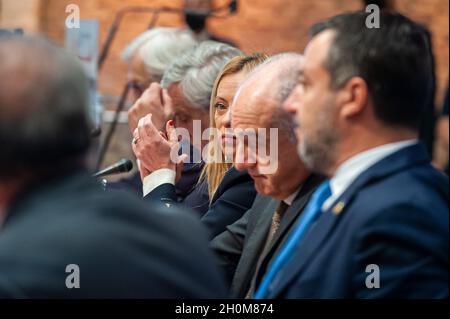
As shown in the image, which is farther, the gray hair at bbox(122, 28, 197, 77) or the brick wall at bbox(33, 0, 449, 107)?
the brick wall at bbox(33, 0, 449, 107)

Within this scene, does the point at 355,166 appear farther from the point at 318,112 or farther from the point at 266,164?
the point at 266,164

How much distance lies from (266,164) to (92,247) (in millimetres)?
1147

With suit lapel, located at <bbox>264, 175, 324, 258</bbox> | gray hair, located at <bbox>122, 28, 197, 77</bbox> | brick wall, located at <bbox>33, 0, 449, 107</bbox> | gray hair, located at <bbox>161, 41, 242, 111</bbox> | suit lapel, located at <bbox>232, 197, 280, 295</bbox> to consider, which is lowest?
suit lapel, located at <bbox>232, 197, 280, 295</bbox>

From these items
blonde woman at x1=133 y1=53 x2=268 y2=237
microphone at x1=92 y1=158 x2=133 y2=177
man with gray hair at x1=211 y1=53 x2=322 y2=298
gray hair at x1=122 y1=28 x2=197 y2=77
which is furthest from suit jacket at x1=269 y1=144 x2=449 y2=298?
gray hair at x1=122 y1=28 x2=197 y2=77

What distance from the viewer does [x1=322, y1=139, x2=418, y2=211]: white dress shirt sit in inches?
90.0

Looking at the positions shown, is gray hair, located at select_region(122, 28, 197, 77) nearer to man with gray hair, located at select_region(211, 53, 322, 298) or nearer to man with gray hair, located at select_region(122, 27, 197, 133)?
man with gray hair, located at select_region(122, 27, 197, 133)

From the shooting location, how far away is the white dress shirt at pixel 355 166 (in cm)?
229

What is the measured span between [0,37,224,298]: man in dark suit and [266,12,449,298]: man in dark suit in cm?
42

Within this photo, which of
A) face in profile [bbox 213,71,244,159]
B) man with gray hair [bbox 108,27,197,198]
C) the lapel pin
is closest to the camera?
the lapel pin

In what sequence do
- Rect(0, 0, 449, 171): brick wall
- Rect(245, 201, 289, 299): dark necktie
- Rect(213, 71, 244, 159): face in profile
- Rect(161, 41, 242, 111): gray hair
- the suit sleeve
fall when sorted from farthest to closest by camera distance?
1. Rect(0, 0, 449, 171): brick wall
2. Rect(161, 41, 242, 111): gray hair
3. Rect(213, 71, 244, 159): face in profile
4. Rect(245, 201, 289, 299): dark necktie
5. the suit sleeve

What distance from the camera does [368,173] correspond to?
2268 millimetres

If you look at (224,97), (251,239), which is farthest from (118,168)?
(251,239)

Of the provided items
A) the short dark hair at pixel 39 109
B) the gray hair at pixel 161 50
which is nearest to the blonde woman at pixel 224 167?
the gray hair at pixel 161 50

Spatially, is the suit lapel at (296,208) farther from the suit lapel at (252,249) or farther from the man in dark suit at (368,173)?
the man in dark suit at (368,173)
